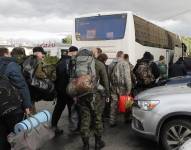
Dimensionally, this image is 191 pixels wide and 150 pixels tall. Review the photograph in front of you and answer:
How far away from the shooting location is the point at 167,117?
6422mm

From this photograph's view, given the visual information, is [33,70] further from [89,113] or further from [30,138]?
[30,138]

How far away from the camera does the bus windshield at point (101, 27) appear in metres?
15.8

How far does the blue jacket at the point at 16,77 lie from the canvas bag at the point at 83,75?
100 centimetres

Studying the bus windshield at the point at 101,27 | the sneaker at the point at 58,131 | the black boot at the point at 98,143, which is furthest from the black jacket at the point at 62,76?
the bus windshield at the point at 101,27

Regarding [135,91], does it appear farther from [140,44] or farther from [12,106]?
[140,44]

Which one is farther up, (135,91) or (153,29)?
(153,29)

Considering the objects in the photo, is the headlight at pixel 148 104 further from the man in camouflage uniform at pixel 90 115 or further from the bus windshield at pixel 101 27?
the bus windshield at pixel 101 27

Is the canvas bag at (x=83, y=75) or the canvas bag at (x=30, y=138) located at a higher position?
the canvas bag at (x=83, y=75)

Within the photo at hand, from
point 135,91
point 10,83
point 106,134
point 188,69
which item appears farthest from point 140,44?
point 10,83

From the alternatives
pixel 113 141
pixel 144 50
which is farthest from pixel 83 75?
pixel 144 50

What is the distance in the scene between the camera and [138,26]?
16.8 meters

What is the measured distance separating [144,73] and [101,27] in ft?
21.0

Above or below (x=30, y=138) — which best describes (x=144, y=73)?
above

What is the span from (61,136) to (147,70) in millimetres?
3130
